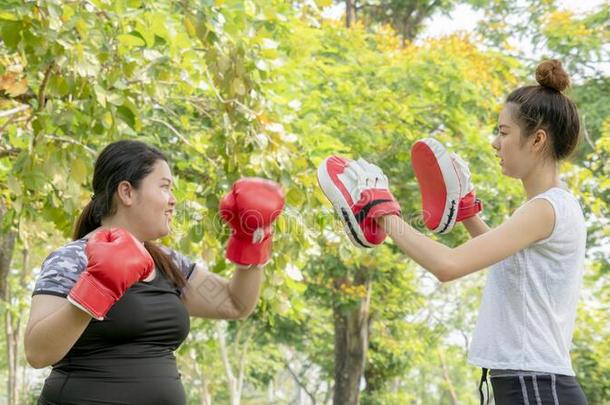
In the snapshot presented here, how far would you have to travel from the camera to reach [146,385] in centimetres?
225

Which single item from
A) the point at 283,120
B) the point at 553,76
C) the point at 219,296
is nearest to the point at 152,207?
the point at 219,296

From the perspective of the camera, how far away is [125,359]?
7.32 ft


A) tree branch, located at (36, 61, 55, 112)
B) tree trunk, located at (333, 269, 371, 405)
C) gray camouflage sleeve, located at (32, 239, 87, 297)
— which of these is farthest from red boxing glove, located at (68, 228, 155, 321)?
tree trunk, located at (333, 269, 371, 405)

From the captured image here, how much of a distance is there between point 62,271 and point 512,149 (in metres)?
1.18

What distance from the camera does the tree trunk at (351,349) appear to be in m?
10.9

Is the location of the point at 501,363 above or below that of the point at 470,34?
below

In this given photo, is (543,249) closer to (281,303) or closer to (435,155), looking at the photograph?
(435,155)

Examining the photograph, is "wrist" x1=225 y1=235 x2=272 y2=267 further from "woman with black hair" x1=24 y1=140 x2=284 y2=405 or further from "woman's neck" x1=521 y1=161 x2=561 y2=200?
"woman's neck" x1=521 y1=161 x2=561 y2=200

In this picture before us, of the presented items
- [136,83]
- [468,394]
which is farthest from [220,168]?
[468,394]

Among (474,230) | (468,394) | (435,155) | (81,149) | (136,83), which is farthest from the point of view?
(468,394)

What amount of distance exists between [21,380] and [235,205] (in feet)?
63.5

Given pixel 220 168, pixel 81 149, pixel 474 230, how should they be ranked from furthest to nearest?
pixel 220 168, pixel 81 149, pixel 474 230

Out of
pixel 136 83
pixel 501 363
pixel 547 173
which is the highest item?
pixel 136 83

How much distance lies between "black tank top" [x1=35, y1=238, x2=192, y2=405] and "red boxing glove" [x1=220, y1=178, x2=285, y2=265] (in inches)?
9.8
